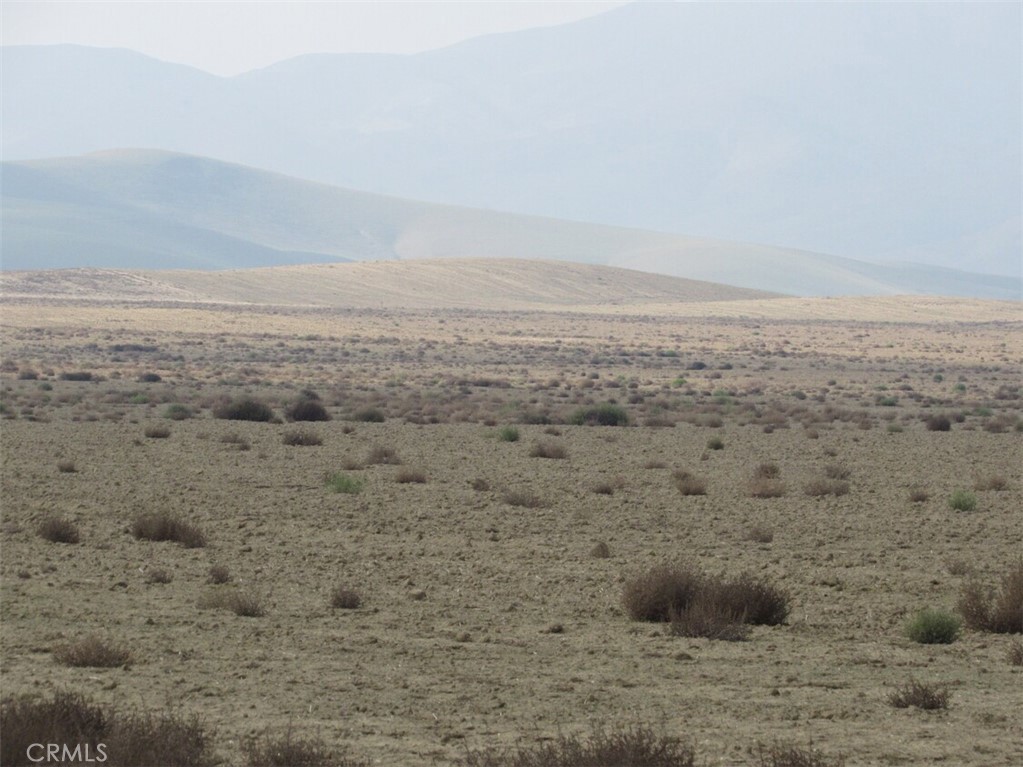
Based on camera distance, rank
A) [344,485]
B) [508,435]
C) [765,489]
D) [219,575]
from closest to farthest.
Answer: [219,575] → [344,485] → [765,489] → [508,435]

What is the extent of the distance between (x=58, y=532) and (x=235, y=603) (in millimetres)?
4312

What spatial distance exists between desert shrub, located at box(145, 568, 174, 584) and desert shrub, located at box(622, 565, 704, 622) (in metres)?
4.43

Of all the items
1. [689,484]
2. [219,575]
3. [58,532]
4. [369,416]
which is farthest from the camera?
[369,416]

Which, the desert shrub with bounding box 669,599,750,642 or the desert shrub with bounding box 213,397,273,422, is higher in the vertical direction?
the desert shrub with bounding box 669,599,750,642

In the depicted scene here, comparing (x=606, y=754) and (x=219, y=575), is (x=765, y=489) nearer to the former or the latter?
(x=219, y=575)

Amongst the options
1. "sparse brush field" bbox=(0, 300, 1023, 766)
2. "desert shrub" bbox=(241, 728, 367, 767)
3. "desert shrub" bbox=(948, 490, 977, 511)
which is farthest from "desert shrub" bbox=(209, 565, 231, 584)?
"desert shrub" bbox=(948, 490, 977, 511)

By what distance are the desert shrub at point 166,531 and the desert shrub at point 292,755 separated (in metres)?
8.31

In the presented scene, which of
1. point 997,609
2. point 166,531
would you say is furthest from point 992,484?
point 166,531

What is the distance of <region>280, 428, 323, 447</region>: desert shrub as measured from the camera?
28375 millimetres

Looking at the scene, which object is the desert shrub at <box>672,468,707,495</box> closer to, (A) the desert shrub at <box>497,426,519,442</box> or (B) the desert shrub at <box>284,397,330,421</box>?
(A) the desert shrub at <box>497,426,519,442</box>

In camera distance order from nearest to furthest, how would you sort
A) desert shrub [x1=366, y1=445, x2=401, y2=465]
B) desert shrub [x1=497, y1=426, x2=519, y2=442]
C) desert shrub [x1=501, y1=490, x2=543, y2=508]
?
desert shrub [x1=501, y1=490, x2=543, y2=508]
desert shrub [x1=366, y1=445, x2=401, y2=465]
desert shrub [x1=497, y1=426, x2=519, y2=442]

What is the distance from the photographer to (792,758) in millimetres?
7613

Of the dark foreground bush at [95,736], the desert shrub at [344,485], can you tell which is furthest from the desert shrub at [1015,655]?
the desert shrub at [344,485]

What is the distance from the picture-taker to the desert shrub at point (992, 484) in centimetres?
2281
